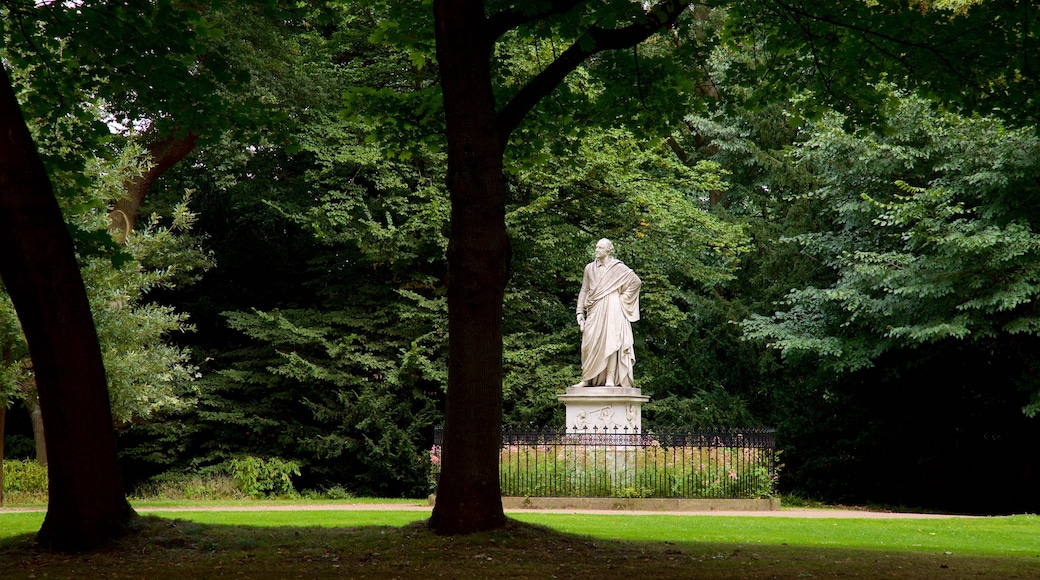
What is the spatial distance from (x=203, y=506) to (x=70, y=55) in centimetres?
910

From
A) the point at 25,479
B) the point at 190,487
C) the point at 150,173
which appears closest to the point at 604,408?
the point at 190,487

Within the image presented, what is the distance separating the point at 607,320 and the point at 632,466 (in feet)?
8.86

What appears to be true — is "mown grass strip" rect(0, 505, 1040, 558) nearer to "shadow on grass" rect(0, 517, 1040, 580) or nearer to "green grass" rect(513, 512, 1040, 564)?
"green grass" rect(513, 512, 1040, 564)

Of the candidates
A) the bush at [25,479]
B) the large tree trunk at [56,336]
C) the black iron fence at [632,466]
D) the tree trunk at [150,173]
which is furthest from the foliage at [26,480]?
the large tree trunk at [56,336]

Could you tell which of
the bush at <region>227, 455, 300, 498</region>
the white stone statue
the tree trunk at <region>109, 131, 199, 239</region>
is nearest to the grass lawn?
the white stone statue

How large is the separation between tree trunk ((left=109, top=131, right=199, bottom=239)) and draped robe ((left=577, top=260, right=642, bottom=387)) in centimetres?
889

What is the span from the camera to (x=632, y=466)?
17047 mm

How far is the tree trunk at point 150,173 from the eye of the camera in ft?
70.7

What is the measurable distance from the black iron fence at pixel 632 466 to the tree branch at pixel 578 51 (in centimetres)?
913

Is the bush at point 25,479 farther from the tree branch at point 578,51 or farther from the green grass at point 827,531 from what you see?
the tree branch at point 578,51

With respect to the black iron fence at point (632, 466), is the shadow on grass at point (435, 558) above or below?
below

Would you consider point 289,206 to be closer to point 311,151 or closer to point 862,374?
point 311,151

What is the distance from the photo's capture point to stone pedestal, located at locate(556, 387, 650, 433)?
18188 millimetres

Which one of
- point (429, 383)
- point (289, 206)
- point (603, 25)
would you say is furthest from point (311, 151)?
point (603, 25)
